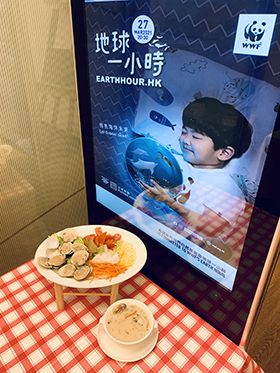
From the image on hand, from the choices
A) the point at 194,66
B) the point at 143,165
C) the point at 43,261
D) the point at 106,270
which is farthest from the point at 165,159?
the point at 43,261

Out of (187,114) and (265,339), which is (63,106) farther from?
(265,339)

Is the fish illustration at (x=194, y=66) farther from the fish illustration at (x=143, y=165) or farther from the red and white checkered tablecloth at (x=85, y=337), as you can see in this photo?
the red and white checkered tablecloth at (x=85, y=337)

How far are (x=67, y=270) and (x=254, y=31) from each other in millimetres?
826

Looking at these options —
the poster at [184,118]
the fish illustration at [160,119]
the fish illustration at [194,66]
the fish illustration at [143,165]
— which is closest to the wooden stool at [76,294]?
the poster at [184,118]

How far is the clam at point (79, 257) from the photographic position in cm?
94

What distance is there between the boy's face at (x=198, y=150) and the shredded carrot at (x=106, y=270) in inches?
16.4

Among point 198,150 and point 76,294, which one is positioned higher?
point 198,150

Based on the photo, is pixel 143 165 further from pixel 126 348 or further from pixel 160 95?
pixel 126 348

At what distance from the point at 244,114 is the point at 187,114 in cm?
18

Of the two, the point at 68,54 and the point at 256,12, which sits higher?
the point at 256,12

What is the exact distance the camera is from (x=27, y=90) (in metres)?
1.22

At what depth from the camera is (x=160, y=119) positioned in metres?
0.90

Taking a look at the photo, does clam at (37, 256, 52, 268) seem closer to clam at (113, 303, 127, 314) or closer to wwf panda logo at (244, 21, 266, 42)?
clam at (113, 303, 127, 314)

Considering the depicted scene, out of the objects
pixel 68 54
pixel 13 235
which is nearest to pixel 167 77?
pixel 68 54
